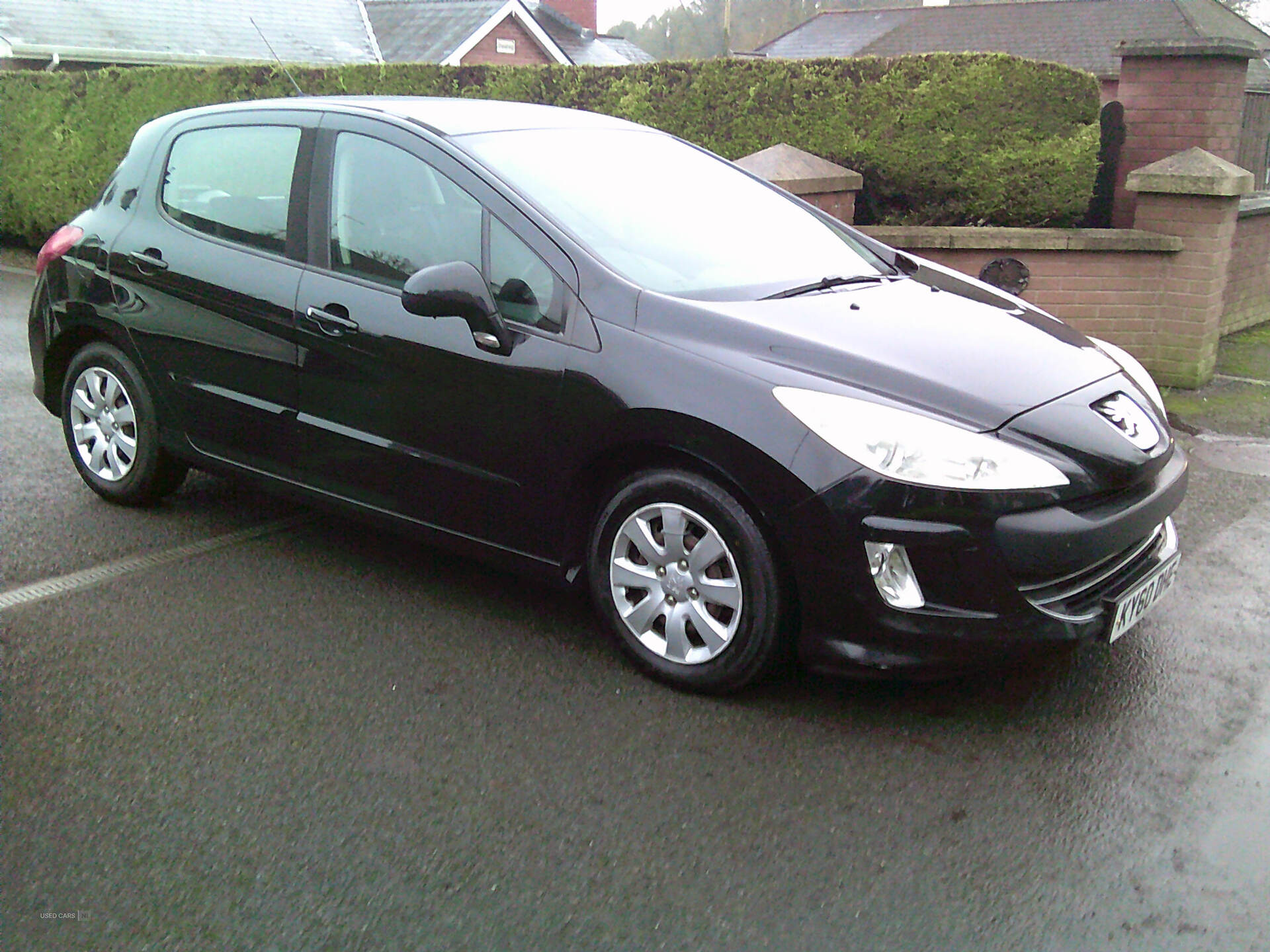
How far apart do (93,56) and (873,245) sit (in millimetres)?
23484

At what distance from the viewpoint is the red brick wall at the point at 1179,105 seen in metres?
8.39

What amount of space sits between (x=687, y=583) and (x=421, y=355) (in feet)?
3.86

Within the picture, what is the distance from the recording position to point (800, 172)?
319 inches

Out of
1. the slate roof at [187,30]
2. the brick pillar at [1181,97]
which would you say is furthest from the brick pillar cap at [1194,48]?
the slate roof at [187,30]

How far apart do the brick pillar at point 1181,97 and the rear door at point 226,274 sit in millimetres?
5839

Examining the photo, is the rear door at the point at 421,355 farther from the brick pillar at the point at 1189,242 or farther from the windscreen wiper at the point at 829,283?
the brick pillar at the point at 1189,242

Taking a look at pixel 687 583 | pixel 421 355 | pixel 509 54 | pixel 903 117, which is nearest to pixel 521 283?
pixel 421 355

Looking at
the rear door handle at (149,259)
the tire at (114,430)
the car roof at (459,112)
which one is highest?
the car roof at (459,112)

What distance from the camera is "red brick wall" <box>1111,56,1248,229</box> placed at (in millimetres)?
8391

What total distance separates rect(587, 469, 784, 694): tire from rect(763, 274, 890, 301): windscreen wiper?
2.62 feet

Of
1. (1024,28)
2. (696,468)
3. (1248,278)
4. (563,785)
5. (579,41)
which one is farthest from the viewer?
(579,41)

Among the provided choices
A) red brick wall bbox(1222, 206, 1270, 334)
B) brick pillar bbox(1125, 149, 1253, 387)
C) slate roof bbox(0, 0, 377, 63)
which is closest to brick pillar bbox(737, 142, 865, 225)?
brick pillar bbox(1125, 149, 1253, 387)

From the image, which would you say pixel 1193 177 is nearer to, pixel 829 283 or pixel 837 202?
pixel 837 202

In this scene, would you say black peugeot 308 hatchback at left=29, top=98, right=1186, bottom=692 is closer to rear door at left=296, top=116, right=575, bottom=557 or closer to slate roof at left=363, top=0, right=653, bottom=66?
rear door at left=296, top=116, right=575, bottom=557
